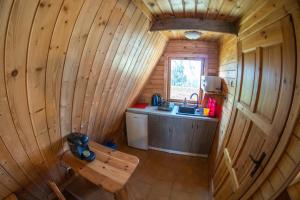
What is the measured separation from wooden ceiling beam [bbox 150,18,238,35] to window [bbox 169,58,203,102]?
137 centimetres

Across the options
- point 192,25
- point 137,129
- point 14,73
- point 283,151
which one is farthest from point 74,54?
point 137,129

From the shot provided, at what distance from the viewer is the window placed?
344 cm

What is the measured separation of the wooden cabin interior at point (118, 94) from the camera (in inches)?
36.9

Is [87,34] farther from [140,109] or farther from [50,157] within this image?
[140,109]

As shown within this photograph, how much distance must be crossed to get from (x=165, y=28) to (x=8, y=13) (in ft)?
5.14

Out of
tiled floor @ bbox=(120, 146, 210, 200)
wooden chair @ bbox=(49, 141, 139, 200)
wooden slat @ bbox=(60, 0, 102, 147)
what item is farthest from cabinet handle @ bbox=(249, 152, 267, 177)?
wooden slat @ bbox=(60, 0, 102, 147)


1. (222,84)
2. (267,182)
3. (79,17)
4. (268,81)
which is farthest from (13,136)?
(222,84)

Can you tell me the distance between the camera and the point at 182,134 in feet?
10.2

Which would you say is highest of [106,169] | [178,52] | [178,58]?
[178,52]

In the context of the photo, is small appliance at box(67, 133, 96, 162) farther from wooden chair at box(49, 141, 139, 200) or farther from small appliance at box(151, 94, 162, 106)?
small appliance at box(151, 94, 162, 106)

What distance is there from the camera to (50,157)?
1683 millimetres

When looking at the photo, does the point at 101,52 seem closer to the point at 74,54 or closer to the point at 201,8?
the point at 74,54

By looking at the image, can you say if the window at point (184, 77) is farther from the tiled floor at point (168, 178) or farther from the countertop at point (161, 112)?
the tiled floor at point (168, 178)

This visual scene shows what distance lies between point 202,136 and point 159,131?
84cm
